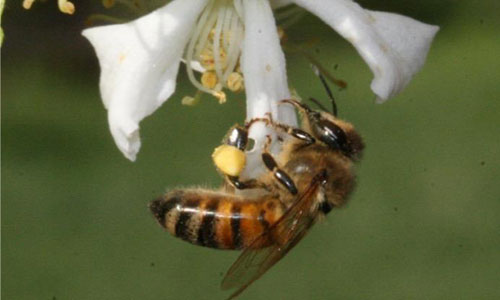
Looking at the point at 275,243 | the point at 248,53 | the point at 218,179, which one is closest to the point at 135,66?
the point at 248,53

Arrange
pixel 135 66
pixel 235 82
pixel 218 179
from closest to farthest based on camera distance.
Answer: pixel 135 66, pixel 235 82, pixel 218 179

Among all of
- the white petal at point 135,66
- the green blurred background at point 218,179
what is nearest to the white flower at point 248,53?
the white petal at point 135,66

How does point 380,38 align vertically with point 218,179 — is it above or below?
above

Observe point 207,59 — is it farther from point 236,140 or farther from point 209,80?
point 236,140

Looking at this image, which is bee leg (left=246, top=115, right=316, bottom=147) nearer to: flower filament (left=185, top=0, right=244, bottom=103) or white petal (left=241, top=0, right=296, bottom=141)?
white petal (left=241, top=0, right=296, bottom=141)

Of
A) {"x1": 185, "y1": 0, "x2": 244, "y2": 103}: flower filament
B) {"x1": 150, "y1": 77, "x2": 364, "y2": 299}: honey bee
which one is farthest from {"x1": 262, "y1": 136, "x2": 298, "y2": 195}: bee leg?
{"x1": 185, "y1": 0, "x2": 244, "y2": 103}: flower filament

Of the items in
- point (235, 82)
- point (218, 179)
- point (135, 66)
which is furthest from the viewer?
point (218, 179)

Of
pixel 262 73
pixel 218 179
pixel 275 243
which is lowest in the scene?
pixel 218 179

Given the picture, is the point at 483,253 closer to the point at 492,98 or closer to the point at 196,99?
the point at 492,98

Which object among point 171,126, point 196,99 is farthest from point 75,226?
point 196,99
